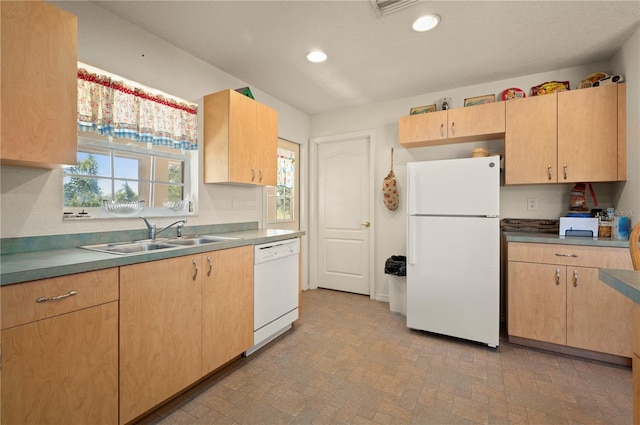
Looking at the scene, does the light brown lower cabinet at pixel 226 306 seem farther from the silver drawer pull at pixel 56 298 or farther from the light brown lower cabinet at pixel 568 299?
the light brown lower cabinet at pixel 568 299

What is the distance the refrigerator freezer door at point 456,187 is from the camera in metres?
2.35

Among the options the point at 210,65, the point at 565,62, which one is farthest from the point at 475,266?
the point at 210,65

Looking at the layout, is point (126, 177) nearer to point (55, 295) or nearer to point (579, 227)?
point (55, 295)

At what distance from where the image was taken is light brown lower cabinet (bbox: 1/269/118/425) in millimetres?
1076

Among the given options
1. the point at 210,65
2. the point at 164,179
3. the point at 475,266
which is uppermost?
the point at 210,65

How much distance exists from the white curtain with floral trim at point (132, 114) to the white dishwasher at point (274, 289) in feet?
3.87

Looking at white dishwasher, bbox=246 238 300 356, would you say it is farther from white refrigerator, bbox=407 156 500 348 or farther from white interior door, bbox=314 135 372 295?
white interior door, bbox=314 135 372 295

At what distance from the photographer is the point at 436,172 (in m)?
2.53

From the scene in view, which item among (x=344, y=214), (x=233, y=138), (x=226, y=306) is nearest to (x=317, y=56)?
(x=233, y=138)

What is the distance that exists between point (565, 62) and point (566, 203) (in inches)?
51.0

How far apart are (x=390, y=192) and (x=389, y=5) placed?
6.67ft

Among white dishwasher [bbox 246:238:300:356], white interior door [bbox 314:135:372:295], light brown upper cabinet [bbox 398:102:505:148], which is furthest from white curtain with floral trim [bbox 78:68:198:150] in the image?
light brown upper cabinet [bbox 398:102:505:148]

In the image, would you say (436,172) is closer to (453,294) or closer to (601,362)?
(453,294)

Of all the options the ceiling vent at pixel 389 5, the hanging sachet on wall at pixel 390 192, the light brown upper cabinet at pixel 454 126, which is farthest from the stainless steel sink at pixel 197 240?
the light brown upper cabinet at pixel 454 126
